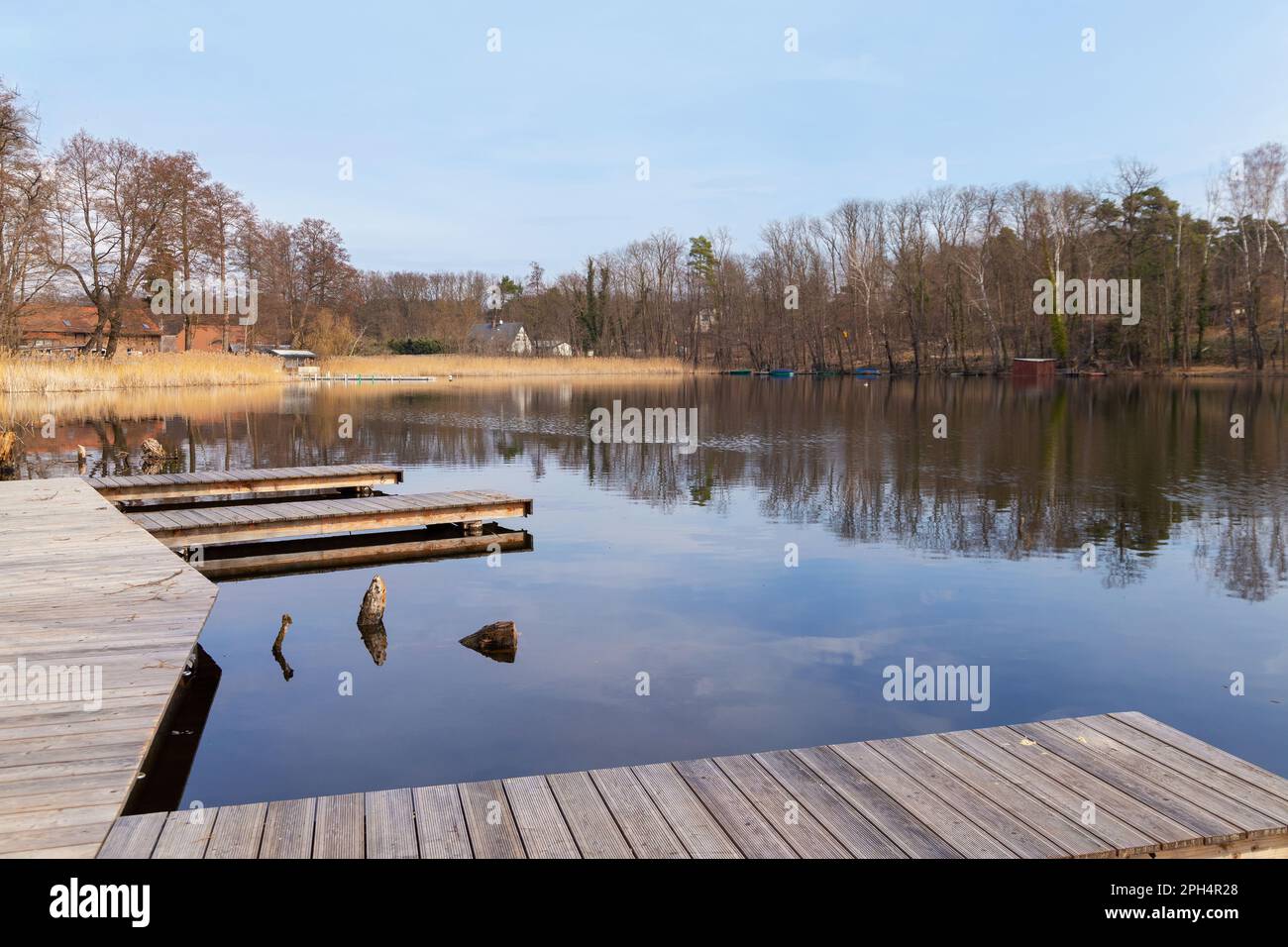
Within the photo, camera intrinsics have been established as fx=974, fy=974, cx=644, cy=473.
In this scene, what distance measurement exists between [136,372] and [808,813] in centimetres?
4223

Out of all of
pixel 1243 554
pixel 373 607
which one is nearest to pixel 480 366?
pixel 1243 554

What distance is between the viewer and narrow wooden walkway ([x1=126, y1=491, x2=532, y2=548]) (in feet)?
37.3

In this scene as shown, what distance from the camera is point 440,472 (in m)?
19.1

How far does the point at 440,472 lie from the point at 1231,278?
2126 inches

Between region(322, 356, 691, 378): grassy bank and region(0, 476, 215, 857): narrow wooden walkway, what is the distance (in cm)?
5379

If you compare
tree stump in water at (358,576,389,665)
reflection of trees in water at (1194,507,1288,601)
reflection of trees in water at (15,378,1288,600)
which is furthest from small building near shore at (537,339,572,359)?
tree stump in water at (358,576,389,665)

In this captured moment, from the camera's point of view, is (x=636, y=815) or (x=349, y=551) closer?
(x=636, y=815)

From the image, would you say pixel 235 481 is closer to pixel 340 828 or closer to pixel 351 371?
pixel 340 828

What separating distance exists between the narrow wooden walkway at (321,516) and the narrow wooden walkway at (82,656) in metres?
0.75

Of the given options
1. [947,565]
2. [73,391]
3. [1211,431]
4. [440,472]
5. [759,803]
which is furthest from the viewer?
[73,391]

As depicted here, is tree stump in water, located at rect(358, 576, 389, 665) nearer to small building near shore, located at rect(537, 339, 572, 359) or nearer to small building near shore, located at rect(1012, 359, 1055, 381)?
small building near shore, located at rect(1012, 359, 1055, 381)

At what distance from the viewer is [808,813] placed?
416 cm
